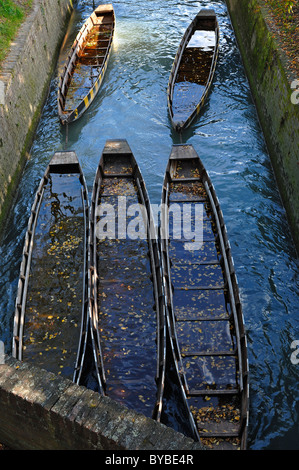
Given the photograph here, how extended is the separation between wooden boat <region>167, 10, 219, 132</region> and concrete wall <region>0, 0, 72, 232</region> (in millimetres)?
5548

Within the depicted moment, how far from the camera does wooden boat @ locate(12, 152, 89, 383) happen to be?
945cm

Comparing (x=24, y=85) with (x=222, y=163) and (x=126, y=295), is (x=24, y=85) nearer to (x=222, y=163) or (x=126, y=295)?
(x=222, y=163)

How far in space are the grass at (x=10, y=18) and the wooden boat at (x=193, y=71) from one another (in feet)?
21.5

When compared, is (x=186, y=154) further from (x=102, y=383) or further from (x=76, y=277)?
(x=102, y=383)

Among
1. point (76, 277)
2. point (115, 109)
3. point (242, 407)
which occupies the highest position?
point (115, 109)

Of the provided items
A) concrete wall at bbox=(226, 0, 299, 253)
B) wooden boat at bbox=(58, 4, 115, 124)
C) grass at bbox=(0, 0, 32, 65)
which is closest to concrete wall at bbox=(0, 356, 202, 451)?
concrete wall at bbox=(226, 0, 299, 253)

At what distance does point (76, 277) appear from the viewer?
11.0 meters

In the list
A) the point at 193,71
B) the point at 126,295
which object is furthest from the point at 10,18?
the point at 126,295

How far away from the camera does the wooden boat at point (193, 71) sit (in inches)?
679

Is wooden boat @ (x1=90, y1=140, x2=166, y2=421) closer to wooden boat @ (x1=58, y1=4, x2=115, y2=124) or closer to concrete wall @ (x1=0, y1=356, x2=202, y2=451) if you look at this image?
concrete wall @ (x1=0, y1=356, x2=202, y2=451)

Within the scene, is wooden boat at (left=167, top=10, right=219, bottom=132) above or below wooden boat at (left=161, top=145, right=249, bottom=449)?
above

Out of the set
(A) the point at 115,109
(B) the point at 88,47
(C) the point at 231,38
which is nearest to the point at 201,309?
(A) the point at 115,109

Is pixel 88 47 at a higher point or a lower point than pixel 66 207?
higher

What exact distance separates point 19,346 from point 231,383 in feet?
14.7
